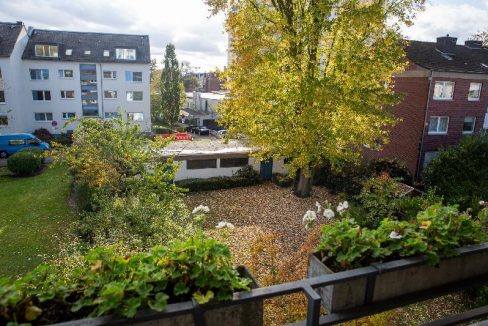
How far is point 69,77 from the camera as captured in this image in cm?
3597

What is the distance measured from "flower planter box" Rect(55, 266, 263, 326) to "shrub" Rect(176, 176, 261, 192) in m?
16.5

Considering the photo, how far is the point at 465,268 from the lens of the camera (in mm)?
3859

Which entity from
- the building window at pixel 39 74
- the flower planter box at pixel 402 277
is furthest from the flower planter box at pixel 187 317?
the building window at pixel 39 74

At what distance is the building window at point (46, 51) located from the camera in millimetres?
34875

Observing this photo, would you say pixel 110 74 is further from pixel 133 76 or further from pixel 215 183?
pixel 215 183

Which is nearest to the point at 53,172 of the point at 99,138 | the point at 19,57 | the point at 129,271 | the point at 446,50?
the point at 99,138

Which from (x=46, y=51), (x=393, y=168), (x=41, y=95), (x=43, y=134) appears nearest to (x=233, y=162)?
(x=393, y=168)

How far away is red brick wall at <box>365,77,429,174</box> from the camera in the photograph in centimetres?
2197

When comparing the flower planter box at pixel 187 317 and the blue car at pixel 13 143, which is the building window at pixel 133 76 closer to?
the blue car at pixel 13 143

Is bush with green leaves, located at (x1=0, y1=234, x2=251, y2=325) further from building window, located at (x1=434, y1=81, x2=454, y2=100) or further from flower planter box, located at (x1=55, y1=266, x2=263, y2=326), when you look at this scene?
building window, located at (x1=434, y1=81, x2=454, y2=100)

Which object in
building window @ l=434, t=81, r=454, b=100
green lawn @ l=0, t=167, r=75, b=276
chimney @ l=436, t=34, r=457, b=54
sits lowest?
green lawn @ l=0, t=167, r=75, b=276

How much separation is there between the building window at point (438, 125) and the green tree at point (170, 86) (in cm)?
3546

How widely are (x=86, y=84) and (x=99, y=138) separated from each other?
26139 millimetres

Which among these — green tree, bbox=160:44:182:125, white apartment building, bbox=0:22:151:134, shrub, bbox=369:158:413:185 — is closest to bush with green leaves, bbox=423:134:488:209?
shrub, bbox=369:158:413:185
